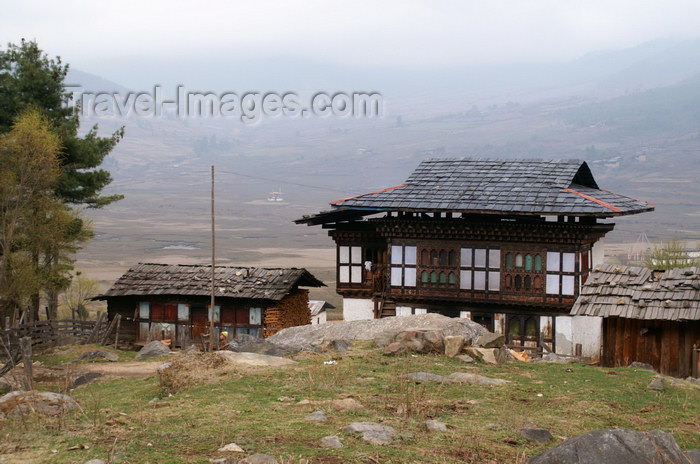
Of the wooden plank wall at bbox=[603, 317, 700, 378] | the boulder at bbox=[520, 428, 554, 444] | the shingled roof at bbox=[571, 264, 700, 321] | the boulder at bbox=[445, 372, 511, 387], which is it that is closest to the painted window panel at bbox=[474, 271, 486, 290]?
the shingled roof at bbox=[571, 264, 700, 321]

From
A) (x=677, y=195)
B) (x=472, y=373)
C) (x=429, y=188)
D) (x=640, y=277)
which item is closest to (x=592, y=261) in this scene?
(x=429, y=188)

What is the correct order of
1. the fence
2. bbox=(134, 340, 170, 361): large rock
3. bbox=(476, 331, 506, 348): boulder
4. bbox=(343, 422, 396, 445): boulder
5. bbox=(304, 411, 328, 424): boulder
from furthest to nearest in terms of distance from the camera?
the fence
bbox=(134, 340, 170, 361): large rock
bbox=(476, 331, 506, 348): boulder
bbox=(304, 411, 328, 424): boulder
bbox=(343, 422, 396, 445): boulder

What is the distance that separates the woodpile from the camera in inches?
1308

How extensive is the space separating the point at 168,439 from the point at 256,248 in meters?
95.9

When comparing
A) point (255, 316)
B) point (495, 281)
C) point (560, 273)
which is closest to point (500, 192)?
point (495, 281)

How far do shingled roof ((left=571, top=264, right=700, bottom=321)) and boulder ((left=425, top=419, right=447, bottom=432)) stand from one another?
27.9 ft

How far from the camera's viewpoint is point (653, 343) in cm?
2016

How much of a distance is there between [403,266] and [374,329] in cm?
703

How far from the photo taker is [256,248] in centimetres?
10706

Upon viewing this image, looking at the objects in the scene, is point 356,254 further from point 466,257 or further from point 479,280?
point 479,280

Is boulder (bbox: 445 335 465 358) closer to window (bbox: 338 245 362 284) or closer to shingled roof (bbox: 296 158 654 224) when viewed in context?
shingled roof (bbox: 296 158 654 224)

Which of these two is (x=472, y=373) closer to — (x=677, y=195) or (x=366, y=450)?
(x=366, y=450)

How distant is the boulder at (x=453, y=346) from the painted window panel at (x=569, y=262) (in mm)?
12077

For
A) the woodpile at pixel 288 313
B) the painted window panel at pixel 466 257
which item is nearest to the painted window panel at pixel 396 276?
the painted window panel at pixel 466 257
